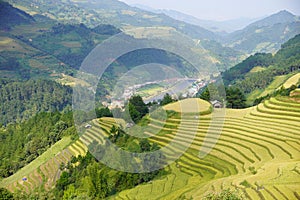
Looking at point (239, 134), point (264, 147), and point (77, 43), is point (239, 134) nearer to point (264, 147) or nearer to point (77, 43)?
point (264, 147)

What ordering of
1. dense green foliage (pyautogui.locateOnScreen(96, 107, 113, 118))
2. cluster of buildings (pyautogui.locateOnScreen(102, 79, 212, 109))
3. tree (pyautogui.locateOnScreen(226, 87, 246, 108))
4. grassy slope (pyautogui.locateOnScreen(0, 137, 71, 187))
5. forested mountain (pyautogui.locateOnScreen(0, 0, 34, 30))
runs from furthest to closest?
forested mountain (pyautogui.locateOnScreen(0, 0, 34, 30)), tree (pyautogui.locateOnScreen(226, 87, 246, 108)), dense green foliage (pyautogui.locateOnScreen(96, 107, 113, 118)), cluster of buildings (pyautogui.locateOnScreen(102, 79, 212, 109)), grassy slope (pyautogui.locateOnScreen(0, 137, 71, 187))

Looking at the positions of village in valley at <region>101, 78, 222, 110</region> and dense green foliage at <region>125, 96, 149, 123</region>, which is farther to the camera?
village in valley at <region>101, 78, 222, 110</region>

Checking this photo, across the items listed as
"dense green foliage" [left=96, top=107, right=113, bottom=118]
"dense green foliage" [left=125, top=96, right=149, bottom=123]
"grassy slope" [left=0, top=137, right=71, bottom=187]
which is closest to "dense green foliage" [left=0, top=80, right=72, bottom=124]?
"dense green foliage" [left=96, top=107, right=113, bottom=118]

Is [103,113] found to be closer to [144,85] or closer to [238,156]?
[238,156]

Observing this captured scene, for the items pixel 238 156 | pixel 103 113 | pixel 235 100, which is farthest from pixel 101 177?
pixel 235 100

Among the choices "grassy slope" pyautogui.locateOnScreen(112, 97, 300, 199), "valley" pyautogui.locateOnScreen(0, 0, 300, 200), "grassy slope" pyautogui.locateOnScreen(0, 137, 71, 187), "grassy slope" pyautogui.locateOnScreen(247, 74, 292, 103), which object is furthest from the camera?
"grassy slope" pyautogui.locateOnScreen(247, 74, 292, 103)

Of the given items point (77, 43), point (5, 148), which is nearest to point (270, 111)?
point (5, 148)

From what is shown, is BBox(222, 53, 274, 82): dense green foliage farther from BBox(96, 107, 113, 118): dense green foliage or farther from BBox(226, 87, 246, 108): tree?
BBox(96, 107, 113, 118): dense green foliage
